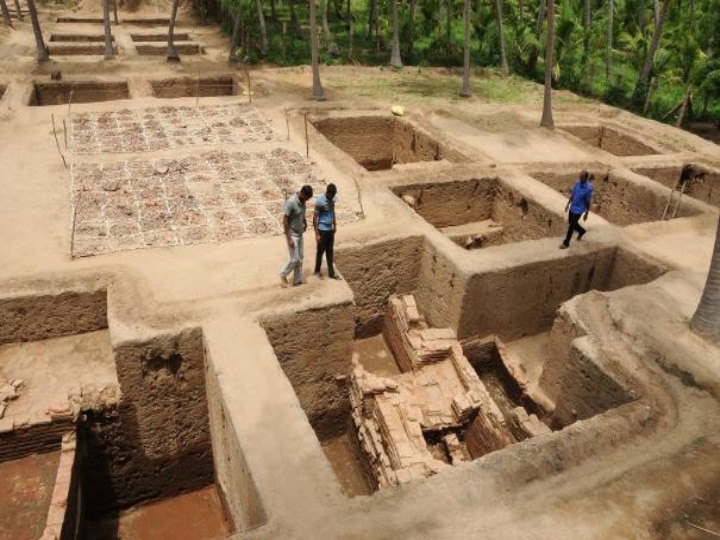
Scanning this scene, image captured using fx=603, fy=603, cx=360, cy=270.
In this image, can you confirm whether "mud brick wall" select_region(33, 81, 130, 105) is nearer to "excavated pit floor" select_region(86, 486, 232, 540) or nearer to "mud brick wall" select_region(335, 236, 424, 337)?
"mud brick wall" select_region(335, 236, 424, 337)

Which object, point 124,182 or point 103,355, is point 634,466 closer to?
point 103,355

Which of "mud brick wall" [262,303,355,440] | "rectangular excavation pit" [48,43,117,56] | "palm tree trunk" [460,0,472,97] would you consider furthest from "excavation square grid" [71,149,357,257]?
"rectangular excavation pit" [48,43,117,56]

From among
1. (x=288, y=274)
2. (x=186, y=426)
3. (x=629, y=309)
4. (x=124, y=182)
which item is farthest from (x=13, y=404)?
(x=629, y=309)

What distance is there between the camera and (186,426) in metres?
7.64

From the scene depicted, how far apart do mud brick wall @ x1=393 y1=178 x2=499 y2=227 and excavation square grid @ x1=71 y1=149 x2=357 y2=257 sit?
84.6 inches

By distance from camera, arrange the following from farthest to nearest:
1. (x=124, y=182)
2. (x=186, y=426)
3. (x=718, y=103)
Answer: (x=718, y=103), (x=124, y=182), (x=186, y=426)

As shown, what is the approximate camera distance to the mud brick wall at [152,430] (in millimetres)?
7047

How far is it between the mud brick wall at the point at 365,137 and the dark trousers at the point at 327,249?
8370mm

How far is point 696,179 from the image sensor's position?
14211mm

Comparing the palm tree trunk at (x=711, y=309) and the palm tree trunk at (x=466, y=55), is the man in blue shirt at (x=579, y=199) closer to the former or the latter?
the palm tree trunk at (x=711, y=309)

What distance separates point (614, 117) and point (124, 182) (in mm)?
14141

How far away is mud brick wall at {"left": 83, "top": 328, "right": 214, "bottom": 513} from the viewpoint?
23.1 ft

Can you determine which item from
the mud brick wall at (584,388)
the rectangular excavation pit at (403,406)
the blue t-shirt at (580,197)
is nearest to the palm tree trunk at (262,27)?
the rectangular excavation pit at (403,406)

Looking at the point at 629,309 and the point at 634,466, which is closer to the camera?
the point at 634,466
